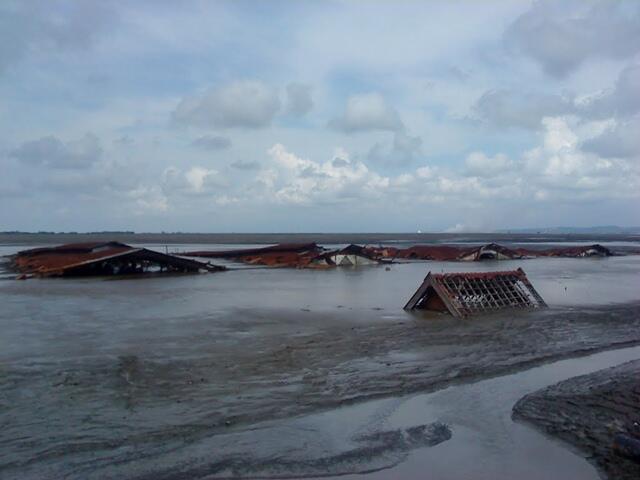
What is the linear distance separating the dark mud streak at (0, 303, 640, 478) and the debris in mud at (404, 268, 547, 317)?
200 centimetres

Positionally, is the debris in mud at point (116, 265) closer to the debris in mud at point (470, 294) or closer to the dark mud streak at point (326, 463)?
the debris in mud at point (470, 294)

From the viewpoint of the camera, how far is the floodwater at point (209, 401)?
6.68m

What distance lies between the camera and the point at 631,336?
46.0 ft

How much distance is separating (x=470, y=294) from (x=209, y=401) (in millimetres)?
11093

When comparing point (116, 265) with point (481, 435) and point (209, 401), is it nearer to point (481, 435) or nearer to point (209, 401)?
point (209, 401)

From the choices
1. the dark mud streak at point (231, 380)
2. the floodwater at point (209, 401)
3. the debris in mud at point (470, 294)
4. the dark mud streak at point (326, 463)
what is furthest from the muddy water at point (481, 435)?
the debris in mud at point (470, 294)

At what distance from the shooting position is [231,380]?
991cm

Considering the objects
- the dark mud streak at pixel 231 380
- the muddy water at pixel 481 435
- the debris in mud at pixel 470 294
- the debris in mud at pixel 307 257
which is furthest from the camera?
the debris in mud at pixel 307 257

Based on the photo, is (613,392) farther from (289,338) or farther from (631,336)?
(289,338)

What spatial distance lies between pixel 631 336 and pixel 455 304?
449cm

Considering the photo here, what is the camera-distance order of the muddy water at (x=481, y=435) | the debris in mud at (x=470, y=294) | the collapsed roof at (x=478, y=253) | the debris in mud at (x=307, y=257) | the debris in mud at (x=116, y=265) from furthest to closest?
the collapsed roof at (x=478, y=253) < the debris in mud at (x=307, y=257) < the debris in mud at (x=116, y=265) < the debris in mud at (x=470, y=294) < the muddy water at (x=481, y=435)

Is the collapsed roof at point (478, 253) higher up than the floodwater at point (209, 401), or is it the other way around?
the collapsed roof at point (478, 253)

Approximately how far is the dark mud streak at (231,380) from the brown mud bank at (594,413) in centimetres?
147

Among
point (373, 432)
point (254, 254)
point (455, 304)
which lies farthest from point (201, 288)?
point (254, 254)
